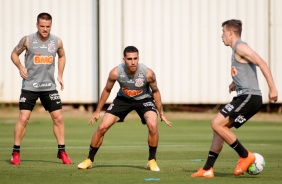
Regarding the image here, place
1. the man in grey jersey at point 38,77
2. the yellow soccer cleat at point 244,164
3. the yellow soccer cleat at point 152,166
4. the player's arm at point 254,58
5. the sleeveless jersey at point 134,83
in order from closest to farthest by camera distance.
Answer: the player's arm at point 254,58 < the yellow soccer cleat at point 244,164 < the yellow soccer cleat at point 152,166 < the sleeveless jersey at point 134,83 < the man in grey jersey at point 38,77

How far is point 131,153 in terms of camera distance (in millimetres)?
17109

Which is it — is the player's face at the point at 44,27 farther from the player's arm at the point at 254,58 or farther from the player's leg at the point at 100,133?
the player's arm at the point at 254,58

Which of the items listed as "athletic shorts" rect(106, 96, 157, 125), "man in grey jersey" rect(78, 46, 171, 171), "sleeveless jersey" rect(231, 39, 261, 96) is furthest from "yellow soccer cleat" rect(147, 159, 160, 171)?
"sleeveless jersey" rect(231, 39, 261, 96)

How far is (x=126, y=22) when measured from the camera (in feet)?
99.0

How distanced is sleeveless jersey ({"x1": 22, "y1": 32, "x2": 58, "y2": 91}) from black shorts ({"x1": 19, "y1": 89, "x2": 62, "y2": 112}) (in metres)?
0.08

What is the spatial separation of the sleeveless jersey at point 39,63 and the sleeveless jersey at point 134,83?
1.58 m

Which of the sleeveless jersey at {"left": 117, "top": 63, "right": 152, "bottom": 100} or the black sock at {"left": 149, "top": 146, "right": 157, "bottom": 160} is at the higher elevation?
the sleeveless jersey at {"left": 117, "top": 63, "right": 152, "bottom": 100}

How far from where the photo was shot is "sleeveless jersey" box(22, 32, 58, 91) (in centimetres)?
1494

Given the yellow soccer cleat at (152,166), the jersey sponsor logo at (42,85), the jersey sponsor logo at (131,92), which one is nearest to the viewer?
the yellow soccer cleat at (152,166)

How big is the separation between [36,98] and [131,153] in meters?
2.77

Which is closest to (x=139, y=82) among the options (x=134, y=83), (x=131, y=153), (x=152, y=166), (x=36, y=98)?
(x=134, y=83)

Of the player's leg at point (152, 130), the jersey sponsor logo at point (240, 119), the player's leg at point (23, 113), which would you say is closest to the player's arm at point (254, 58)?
the jersey sponsor logo at point (240, 119)

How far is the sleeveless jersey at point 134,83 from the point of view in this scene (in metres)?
13.9

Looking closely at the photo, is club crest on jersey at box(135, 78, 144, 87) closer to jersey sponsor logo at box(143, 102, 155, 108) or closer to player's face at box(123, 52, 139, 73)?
player's face at box(123, 52, 139, 73)
